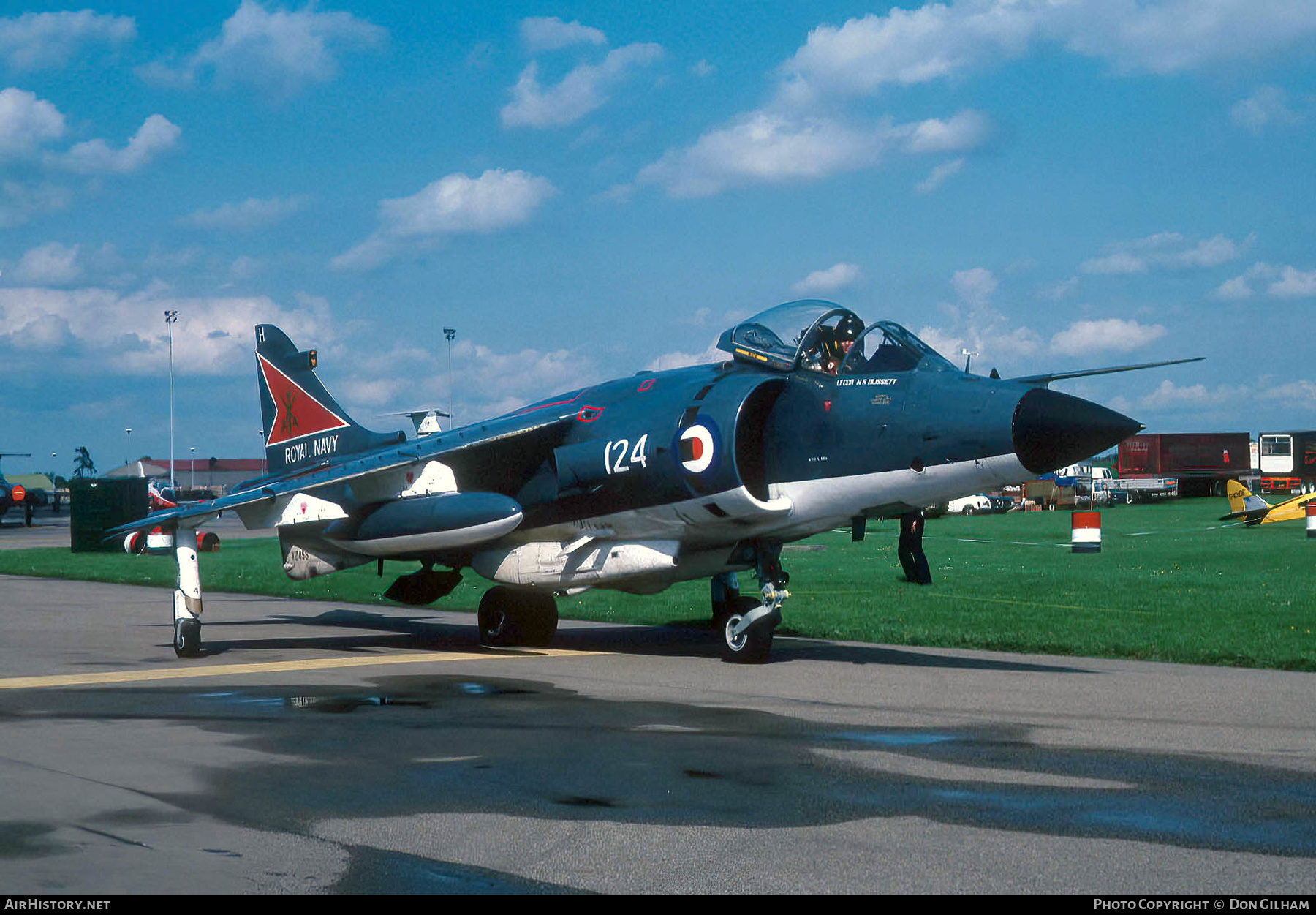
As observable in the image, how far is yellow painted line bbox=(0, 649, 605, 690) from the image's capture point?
11.5 meters

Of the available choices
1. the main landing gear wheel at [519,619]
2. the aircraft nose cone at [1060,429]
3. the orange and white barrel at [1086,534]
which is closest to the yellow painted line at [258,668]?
the main landing gear wheel at [519,619]

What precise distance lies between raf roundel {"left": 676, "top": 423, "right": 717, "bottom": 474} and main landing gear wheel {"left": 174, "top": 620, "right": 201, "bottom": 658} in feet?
18.8

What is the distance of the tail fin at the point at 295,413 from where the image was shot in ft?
57.2

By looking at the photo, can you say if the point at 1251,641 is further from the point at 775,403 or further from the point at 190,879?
the point at 190,879

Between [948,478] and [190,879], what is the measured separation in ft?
24.9

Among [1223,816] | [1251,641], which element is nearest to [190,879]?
[1223,816]

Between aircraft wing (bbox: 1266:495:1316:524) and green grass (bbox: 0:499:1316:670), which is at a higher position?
aircraft wing (bbox: 1266:495:1316:524)

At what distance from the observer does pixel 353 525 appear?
14.6m

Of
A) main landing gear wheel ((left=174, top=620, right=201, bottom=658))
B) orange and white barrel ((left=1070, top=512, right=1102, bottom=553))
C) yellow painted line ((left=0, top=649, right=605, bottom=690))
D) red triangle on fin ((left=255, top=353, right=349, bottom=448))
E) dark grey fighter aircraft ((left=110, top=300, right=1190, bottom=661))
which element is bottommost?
yellow painted line ((left=0, top=649, right=605, bottom=690))

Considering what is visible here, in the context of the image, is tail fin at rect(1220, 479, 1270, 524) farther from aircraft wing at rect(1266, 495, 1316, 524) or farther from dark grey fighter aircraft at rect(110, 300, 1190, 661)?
dark grey fighter aircraft at rect(110, 300, 1190, 661)

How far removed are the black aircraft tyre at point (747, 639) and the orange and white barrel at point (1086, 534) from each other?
1716 cm

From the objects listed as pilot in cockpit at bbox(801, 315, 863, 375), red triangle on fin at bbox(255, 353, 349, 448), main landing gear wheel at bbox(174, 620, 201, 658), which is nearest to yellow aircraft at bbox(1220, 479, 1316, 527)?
pilot in cockpit at bbox(801, 315, 863, 375)

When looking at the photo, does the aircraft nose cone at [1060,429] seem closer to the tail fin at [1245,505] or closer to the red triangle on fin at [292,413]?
the red triangle on fin at [292,413]

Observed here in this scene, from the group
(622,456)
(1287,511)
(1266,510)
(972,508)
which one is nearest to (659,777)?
(622,456)
